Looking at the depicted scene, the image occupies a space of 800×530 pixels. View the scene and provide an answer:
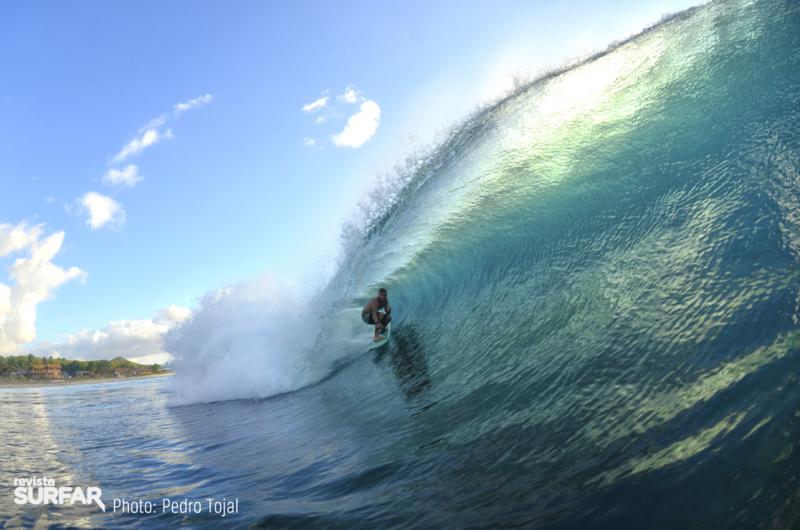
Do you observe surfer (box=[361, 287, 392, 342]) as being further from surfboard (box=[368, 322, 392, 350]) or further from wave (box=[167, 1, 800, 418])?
wave (box=[167, 1, 800, 418])

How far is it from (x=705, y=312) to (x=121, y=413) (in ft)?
39.3

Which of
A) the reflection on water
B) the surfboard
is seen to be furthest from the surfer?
the reflection on water

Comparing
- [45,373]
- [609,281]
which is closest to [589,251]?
[609,281]

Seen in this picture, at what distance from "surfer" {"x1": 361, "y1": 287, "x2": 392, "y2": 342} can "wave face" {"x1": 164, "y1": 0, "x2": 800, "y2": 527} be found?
19.3 inches

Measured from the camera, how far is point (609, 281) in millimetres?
4910

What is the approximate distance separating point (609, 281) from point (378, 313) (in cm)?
507

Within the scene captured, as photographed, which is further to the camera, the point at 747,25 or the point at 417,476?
the point at 747,25

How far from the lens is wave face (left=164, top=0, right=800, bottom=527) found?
2.31 meters

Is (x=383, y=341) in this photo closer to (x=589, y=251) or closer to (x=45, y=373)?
(x=589, y=251)

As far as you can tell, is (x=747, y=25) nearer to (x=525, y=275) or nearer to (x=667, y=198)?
(x=667, y=198)

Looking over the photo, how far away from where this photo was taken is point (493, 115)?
12.0m

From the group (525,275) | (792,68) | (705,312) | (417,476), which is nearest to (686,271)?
(705,312)

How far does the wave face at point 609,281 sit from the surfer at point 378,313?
1.61 feet

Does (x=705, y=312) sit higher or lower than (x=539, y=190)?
lower
